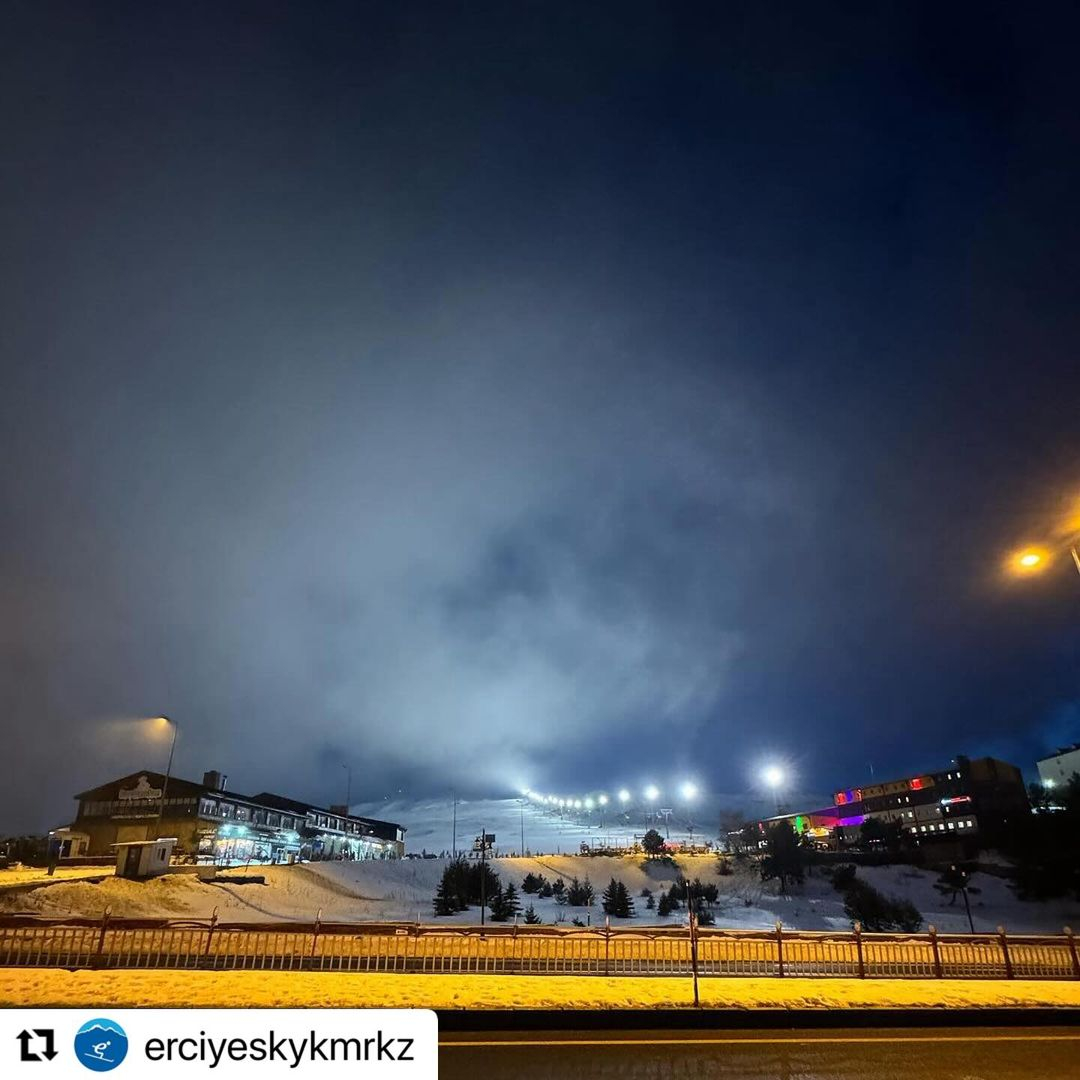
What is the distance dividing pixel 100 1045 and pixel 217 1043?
3.35ft

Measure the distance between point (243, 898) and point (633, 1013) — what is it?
3594cm

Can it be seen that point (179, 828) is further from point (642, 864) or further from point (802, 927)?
point (802, 927)

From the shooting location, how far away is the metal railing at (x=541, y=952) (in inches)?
753

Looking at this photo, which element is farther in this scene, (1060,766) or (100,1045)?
(1060,766)

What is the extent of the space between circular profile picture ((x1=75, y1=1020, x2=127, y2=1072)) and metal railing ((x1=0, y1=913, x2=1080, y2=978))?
544 inches

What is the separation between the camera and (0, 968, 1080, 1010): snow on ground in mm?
14242

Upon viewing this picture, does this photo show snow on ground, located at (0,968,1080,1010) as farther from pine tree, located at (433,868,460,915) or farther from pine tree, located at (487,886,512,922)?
pine tree, located at (433,868,460,915)

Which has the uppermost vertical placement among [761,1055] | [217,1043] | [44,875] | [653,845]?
[653,845]

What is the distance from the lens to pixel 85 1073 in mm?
6195

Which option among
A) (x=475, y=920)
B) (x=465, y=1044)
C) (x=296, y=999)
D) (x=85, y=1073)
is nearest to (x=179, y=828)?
(x=475, y=920)

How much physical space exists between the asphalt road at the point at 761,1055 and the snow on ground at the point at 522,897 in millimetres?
25771

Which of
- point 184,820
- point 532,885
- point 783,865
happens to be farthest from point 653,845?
point 184,820

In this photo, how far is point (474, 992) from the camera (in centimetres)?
1566

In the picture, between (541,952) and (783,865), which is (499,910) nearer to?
(541,952)
